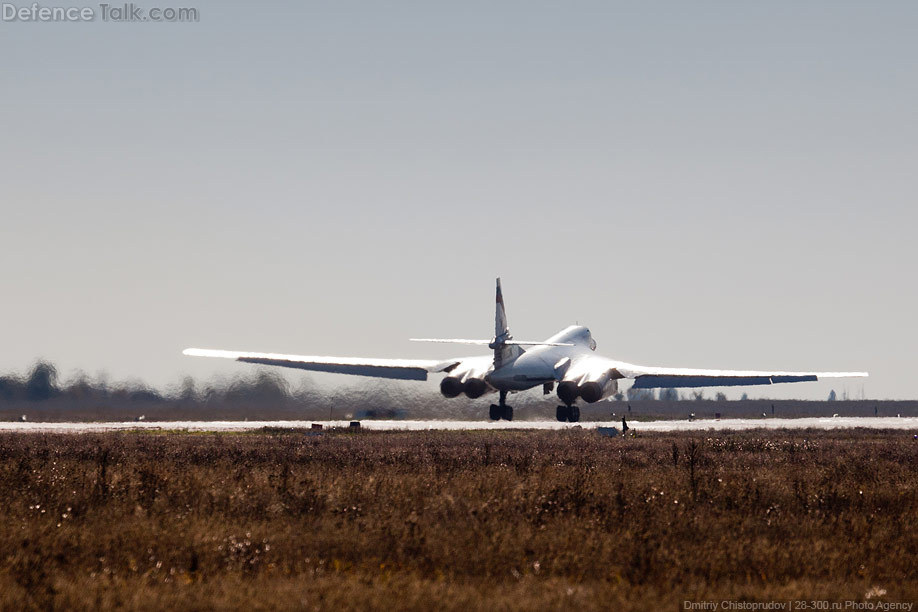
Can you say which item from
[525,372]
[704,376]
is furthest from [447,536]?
[704,376]

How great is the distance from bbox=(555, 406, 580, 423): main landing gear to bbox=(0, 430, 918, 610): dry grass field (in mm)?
43644

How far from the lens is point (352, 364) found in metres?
66.9

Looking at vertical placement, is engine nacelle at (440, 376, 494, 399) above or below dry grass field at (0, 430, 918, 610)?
above

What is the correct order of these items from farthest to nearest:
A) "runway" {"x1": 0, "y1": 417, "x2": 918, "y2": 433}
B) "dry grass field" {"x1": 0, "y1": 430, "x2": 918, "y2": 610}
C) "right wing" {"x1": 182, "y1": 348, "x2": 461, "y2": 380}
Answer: "right wing" {"x1": 182, "y1": 348, "x2": 461, "y2": 380}
"runway" {"x1": 0, "y1": 417, "x2": 918, "y2": 433}
"dry grass field" {"x1": 0, "y1": 430, "x2": 918, "y2": 610}

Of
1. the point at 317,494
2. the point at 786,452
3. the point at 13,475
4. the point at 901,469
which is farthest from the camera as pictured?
the point at 786,452

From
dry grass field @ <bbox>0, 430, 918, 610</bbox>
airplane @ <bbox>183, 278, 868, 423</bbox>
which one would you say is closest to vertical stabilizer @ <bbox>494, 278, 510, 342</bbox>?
airplane @ <bbox>183, 278, 868, 423</bbox>

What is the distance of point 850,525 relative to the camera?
50.9 ft

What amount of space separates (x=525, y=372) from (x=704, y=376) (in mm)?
13320

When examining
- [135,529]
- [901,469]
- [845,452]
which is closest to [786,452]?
[845,452]

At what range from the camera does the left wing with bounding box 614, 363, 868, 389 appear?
6769 centimetres

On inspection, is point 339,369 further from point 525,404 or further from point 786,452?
point 786,452

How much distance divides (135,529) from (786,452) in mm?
24575

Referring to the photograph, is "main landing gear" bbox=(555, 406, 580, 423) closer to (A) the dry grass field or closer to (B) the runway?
(B) the runway

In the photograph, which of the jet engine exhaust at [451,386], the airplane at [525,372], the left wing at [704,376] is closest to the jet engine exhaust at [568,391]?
the airplane at [525,372]
